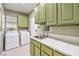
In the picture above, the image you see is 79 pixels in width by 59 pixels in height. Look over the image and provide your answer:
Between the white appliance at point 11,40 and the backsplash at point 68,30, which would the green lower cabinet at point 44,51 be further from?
the white appliance at point 11,40

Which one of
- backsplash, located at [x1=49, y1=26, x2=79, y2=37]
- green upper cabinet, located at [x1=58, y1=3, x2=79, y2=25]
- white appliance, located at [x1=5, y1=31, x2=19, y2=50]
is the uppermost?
green upper cabinet, located at [x1=58, y1=3, x2=79, y2=25]

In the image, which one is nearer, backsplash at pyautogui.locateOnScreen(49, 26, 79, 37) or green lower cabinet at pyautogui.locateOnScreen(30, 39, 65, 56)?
green lower cabinet at pyautogui.locateOnScreen(30, 39, 65, 56)

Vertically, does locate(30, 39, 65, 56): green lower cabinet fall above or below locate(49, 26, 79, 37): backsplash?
below

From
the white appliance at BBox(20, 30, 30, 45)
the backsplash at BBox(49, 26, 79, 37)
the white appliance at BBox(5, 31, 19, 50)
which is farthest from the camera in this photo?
the white appliance at BBox(20, 30, 30, 45)

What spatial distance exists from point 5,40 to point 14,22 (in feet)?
4.47

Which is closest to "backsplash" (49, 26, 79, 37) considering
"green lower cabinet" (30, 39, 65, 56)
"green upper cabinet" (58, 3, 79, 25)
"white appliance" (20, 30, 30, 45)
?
"green upper cabinet" (58, 3, 79, 25)

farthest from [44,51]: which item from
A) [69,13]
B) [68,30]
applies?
[69,13]

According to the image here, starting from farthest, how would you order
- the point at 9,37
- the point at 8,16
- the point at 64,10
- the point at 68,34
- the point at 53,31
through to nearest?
the point at 9,37
the point at 8,16
the point at 53,31
the point at 68,34
the point at 64,10

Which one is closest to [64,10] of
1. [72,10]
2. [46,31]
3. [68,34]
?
[72,10]

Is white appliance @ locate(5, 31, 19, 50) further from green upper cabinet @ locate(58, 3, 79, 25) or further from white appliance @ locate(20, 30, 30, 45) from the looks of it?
green upper cabinet @ locate(58, 3, 79, 25)

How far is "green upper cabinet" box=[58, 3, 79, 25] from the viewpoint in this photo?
1373 mm

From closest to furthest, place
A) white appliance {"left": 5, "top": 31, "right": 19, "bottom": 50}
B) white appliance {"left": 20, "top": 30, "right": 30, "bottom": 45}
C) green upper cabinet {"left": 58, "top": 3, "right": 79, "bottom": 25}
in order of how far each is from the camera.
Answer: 1. green upper cabinet {"left": 58, "top": 3, "right": 79, "bottom": 25}
2. white appliance {"left": 5, "top": 31, "right": 19, "bottom": 50}
3. white appliance {"left": 20, "top": 30, "right": 30, "bottom": 45}

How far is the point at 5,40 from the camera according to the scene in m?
4.09

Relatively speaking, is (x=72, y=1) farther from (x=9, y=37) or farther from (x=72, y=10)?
(x=9, y=37)
